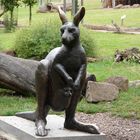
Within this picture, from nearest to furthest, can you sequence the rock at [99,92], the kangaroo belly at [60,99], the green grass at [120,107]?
the kangaroo belly at [60,99] < the green grass at [120,107] < the rock at [99,92]

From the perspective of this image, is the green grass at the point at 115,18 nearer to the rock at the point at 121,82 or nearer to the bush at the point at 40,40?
the bush at the point at 40,40

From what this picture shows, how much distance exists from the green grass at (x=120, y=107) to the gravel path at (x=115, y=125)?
25 cm

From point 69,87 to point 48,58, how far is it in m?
0.46

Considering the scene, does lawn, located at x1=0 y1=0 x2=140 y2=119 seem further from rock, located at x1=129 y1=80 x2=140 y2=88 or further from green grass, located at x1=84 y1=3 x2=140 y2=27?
green grass, located at x1=84 y1=3 x2=140 y2=27

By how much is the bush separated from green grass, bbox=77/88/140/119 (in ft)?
21.5

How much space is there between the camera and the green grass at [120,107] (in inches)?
405

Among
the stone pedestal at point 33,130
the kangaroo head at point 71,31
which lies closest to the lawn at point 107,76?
the stone pedestal at point 33,130

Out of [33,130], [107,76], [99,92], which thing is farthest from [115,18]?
[33,130]

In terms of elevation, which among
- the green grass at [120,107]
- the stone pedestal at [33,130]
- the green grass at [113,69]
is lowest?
the green grass at [113,69]

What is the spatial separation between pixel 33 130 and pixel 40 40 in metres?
11.5

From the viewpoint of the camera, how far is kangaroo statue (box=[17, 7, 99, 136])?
661 cm

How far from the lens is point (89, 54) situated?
19000 mm

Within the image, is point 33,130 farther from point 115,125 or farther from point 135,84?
point 135,84

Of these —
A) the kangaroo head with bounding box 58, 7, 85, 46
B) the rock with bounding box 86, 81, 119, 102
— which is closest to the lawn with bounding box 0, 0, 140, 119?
the rock with bounding box 86, 81, 119, 102
